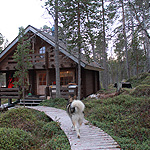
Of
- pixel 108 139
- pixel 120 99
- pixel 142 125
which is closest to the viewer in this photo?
pixel 108 139

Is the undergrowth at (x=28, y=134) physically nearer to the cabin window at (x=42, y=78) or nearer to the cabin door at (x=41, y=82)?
the cabin door at (x=41, y=82)

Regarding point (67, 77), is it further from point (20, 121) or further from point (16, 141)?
point (16, 141)

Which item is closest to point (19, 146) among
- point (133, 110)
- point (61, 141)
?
point (61, 141)

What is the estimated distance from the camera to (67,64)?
1191 centimetres

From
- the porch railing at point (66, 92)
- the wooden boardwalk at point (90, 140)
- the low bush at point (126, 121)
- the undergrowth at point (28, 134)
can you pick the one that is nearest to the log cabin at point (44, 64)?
the porch railing at point (66, 92)

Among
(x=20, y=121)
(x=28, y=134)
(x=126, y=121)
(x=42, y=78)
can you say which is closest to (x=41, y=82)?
(x=42, y=78)

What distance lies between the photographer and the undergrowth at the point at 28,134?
372 centimetres

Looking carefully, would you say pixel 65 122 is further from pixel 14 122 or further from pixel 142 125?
pixel 142 125

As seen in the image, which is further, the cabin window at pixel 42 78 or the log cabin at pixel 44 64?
the cabin window at pixel 42 78

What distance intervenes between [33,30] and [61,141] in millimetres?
10886

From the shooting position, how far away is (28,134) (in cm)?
446

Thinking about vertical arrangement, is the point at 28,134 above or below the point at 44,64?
below

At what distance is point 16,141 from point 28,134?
646 mm

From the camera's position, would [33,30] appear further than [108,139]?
Yes
